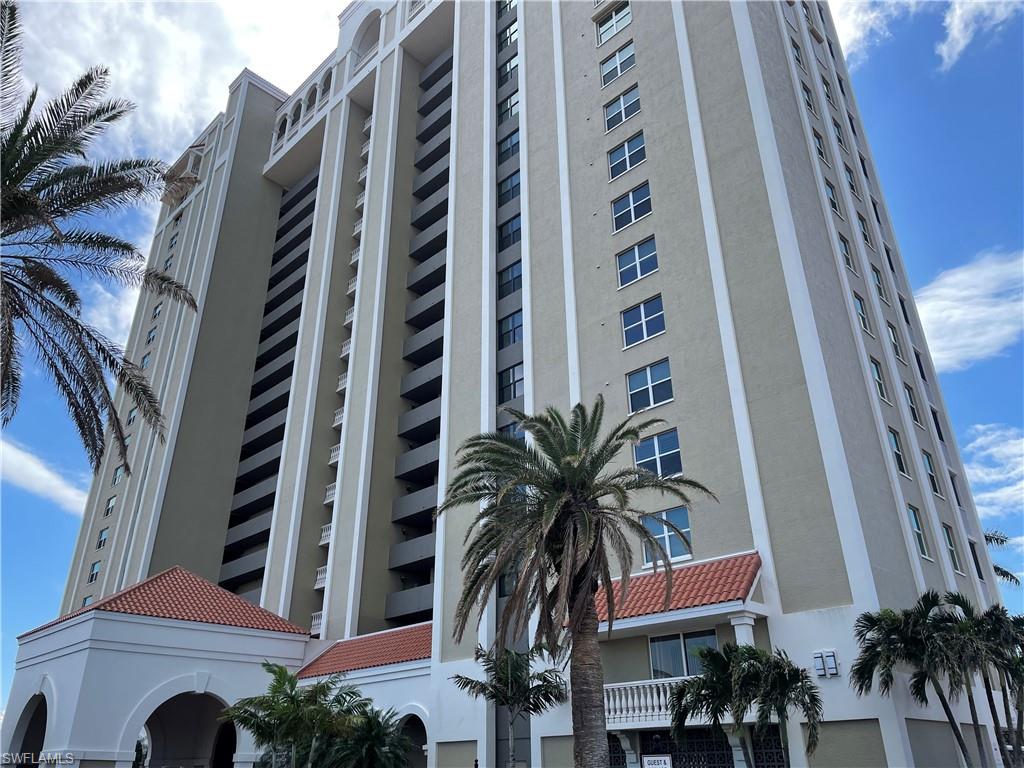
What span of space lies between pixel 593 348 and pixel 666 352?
3.58 m

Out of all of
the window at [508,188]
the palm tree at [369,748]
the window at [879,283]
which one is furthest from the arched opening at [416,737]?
the window at [879,283]

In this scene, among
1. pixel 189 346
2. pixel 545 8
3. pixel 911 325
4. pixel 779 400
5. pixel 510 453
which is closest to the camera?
pixel 510 453

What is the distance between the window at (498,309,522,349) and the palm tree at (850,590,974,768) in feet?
70.9

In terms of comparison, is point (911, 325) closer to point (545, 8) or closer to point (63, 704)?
point (545, 8)

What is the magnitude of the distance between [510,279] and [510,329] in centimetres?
296

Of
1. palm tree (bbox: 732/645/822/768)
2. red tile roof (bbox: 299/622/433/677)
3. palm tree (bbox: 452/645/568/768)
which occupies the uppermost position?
red tile roof (bbox: 299/622/433/677)

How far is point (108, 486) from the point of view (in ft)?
211

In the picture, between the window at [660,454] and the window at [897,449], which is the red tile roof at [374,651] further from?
the window at [897,449]

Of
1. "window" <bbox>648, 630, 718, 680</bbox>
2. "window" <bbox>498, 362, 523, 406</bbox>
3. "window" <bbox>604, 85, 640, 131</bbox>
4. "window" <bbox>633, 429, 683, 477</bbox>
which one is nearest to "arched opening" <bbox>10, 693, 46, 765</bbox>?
"window" <bbox>498, 362, 523, 406</bbox>

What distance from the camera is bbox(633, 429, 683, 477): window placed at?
28.2 m

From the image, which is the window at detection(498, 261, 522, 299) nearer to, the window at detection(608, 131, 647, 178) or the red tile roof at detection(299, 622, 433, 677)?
the window at detection(608, 131, 647, 178)

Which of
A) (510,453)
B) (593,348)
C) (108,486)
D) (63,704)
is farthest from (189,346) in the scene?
(510,453)

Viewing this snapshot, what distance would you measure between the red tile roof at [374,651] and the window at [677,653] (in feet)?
37.3

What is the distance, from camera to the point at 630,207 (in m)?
34.6
